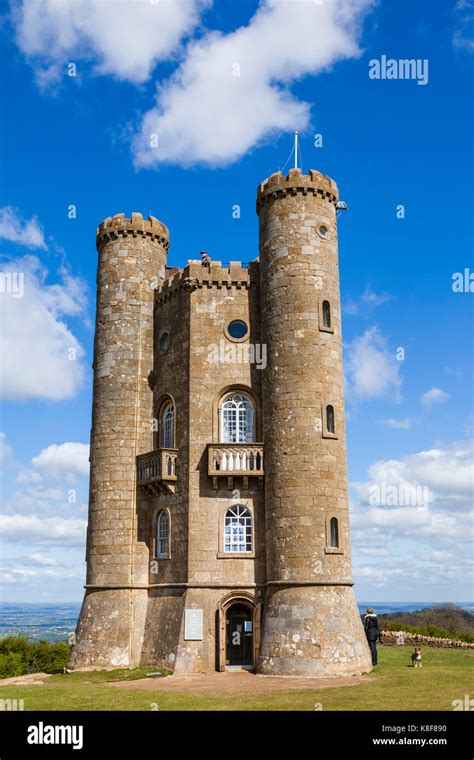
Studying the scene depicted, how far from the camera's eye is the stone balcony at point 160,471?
3325 cm

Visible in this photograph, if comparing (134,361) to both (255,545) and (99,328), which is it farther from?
(255,545)

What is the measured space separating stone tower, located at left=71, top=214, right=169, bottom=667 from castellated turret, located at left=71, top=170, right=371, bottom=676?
7cm

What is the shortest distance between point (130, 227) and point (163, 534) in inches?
597

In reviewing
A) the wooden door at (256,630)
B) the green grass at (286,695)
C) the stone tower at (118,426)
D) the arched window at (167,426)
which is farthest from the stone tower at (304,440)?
the stone tower at (118,426)

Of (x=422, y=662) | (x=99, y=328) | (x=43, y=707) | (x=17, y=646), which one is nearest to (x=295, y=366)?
(x=99, y=328)

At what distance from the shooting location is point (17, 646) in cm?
4600

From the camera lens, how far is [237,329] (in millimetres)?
34500

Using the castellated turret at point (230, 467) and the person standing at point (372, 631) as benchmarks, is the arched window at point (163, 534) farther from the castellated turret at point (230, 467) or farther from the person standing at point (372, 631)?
the person standing at point (372, 631)

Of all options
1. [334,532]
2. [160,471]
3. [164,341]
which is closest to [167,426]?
[160,471]

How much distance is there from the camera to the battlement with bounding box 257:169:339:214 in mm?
33750

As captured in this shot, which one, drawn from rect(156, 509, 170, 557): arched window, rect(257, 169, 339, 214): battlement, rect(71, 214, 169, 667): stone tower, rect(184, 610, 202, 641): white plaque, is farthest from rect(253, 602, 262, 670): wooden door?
rect(257, 169, 339, 214): battlement

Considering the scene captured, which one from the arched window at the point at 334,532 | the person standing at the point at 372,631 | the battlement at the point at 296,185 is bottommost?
the person standing at the point at 372,631

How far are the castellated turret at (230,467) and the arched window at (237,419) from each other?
0.21ft

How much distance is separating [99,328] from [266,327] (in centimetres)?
932
